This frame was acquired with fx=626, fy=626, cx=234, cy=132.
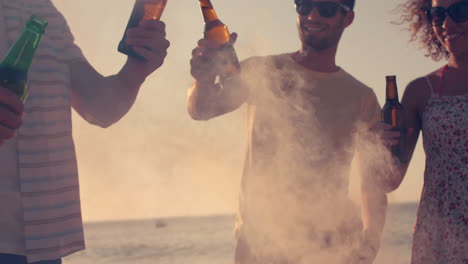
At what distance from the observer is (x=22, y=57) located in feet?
8.17

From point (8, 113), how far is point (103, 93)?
0.73 meters

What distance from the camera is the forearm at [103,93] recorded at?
269 centimetres

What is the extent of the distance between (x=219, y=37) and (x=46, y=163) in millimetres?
1833

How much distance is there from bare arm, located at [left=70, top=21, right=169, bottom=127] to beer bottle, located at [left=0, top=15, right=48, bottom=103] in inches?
8.0

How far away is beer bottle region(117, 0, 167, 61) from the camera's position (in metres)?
2.72

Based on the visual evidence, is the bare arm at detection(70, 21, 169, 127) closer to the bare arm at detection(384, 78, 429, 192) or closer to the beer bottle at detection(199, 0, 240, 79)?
the beer bottle at detection(199, 0, 240, 79)

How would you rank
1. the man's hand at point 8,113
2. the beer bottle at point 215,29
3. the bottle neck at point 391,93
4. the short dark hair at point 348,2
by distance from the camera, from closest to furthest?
the man's hand at point 8,113 < the beer bottle at point 215,29 < the short dark hair at point 348,2 < the bottle neck at point 391,93

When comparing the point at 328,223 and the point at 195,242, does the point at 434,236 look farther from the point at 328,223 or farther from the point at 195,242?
the point at 195,242

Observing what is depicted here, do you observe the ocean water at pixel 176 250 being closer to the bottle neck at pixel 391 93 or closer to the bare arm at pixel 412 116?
the bottle neck at pixel 391 93

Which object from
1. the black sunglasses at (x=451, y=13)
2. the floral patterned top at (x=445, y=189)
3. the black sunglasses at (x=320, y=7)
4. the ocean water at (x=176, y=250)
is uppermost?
the black sunglasses at (x=320, y=7)

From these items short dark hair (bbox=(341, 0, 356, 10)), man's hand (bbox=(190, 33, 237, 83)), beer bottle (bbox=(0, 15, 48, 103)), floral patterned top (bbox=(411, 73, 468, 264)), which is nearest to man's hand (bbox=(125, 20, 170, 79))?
beer bottle (bbox=(0, 15, 48, 103))

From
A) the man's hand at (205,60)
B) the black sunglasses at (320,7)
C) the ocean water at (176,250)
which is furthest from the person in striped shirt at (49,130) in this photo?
the ocean water at (176,250)

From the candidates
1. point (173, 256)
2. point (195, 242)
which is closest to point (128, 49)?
point (173, 256)

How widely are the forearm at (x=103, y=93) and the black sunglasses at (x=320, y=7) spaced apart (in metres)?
1.62
